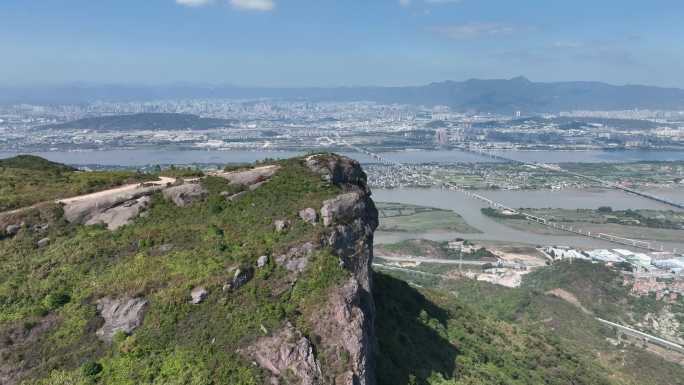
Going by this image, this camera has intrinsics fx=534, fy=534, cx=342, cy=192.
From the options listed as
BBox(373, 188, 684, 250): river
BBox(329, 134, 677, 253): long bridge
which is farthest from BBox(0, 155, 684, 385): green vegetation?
BBox(329, 134, 677, 253): long bridge

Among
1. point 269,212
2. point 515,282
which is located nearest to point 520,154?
point 515,282

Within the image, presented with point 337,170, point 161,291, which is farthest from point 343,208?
point 161,291

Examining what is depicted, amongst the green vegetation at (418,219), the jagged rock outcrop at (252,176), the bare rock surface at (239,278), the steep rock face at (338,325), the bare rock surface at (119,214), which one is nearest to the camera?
the steep rock face at (338,325)

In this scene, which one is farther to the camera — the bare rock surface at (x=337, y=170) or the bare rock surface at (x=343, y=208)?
the bare rock surface at (x=337, y=170)

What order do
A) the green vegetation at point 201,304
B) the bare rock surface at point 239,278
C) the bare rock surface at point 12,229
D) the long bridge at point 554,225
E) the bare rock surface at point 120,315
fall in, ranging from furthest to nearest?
the long bridge at point 554,225
the bare rock surface at point 12,229
the bare rock surface at point 239,278
the bare rock surface at point 120,315
the green vegetation at point 201,304

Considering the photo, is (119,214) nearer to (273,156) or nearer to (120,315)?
(120,315)

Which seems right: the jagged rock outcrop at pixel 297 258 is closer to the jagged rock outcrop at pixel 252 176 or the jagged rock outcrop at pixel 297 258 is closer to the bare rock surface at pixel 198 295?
the bare rock surface at pixel 198 295

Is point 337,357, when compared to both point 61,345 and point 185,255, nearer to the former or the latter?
point 185,255

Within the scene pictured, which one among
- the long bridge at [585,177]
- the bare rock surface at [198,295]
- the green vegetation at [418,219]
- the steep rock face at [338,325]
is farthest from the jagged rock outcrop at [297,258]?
the long bridge at [585,177]
